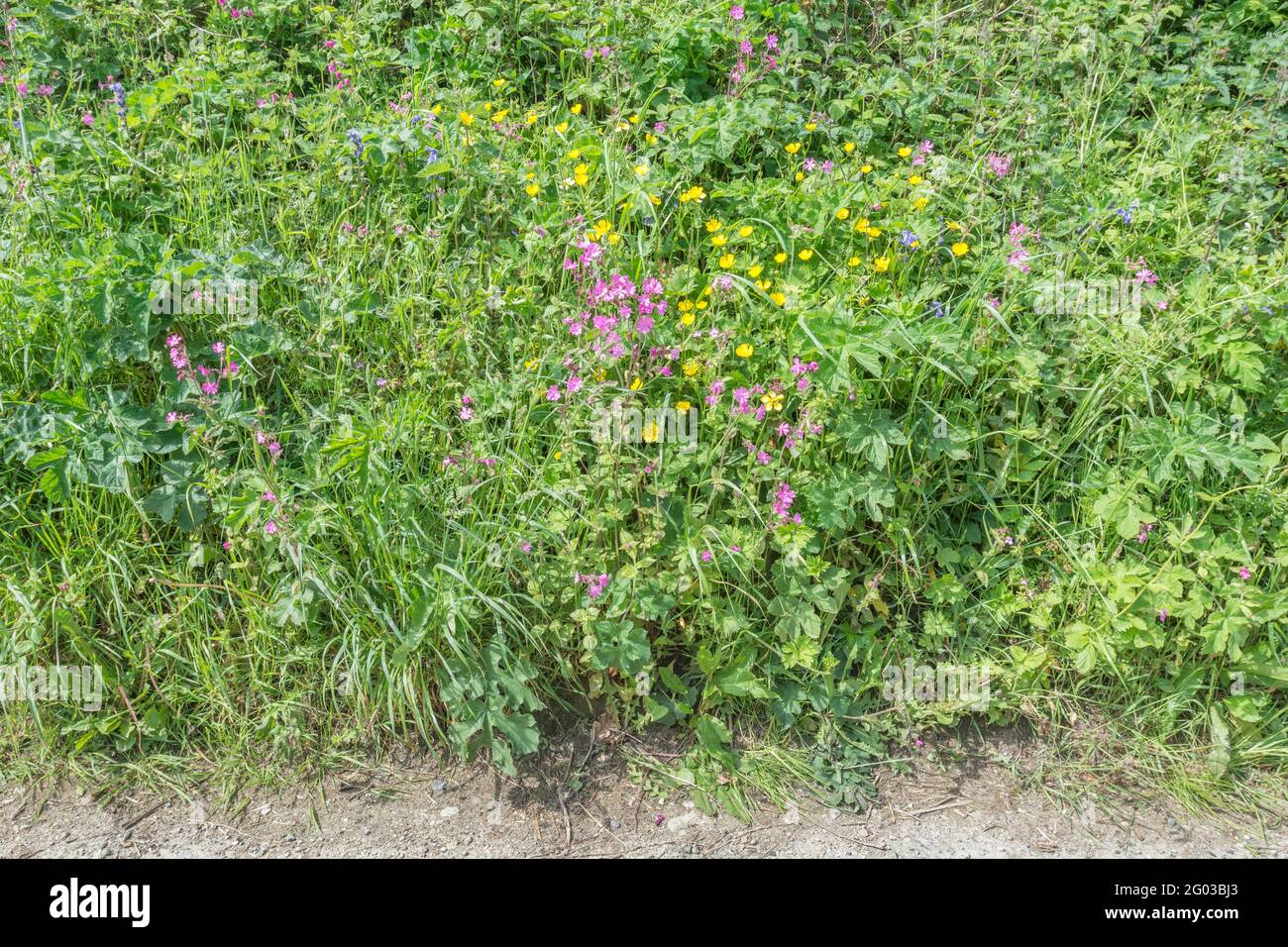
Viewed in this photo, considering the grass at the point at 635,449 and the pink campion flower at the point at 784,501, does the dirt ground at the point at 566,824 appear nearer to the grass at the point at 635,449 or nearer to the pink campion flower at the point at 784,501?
the grass at the point at 635,449

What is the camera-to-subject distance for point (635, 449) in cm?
336

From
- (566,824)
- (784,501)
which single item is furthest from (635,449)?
(566,824)

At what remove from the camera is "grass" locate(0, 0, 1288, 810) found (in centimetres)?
325

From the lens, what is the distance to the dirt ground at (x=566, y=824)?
3062 mm

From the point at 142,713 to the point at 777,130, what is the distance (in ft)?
10.7

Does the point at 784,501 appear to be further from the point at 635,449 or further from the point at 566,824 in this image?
the point at 566,824

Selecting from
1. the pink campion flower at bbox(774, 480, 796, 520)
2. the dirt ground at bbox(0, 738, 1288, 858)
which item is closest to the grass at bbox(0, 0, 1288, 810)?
the pink campion flower at bbox(774, 480, 796, 520)

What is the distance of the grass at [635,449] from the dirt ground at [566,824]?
125mm

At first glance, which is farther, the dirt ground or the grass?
the grass

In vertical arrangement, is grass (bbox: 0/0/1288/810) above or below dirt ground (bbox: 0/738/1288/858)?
above

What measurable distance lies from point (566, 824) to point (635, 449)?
1189 millimetres

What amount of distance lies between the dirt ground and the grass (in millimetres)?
125

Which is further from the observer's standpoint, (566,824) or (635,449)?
(635,449)

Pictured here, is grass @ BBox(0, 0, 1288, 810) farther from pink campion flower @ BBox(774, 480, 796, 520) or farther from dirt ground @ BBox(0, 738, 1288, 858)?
dirt ground @ BBox(0, 738, 1288, 858)
